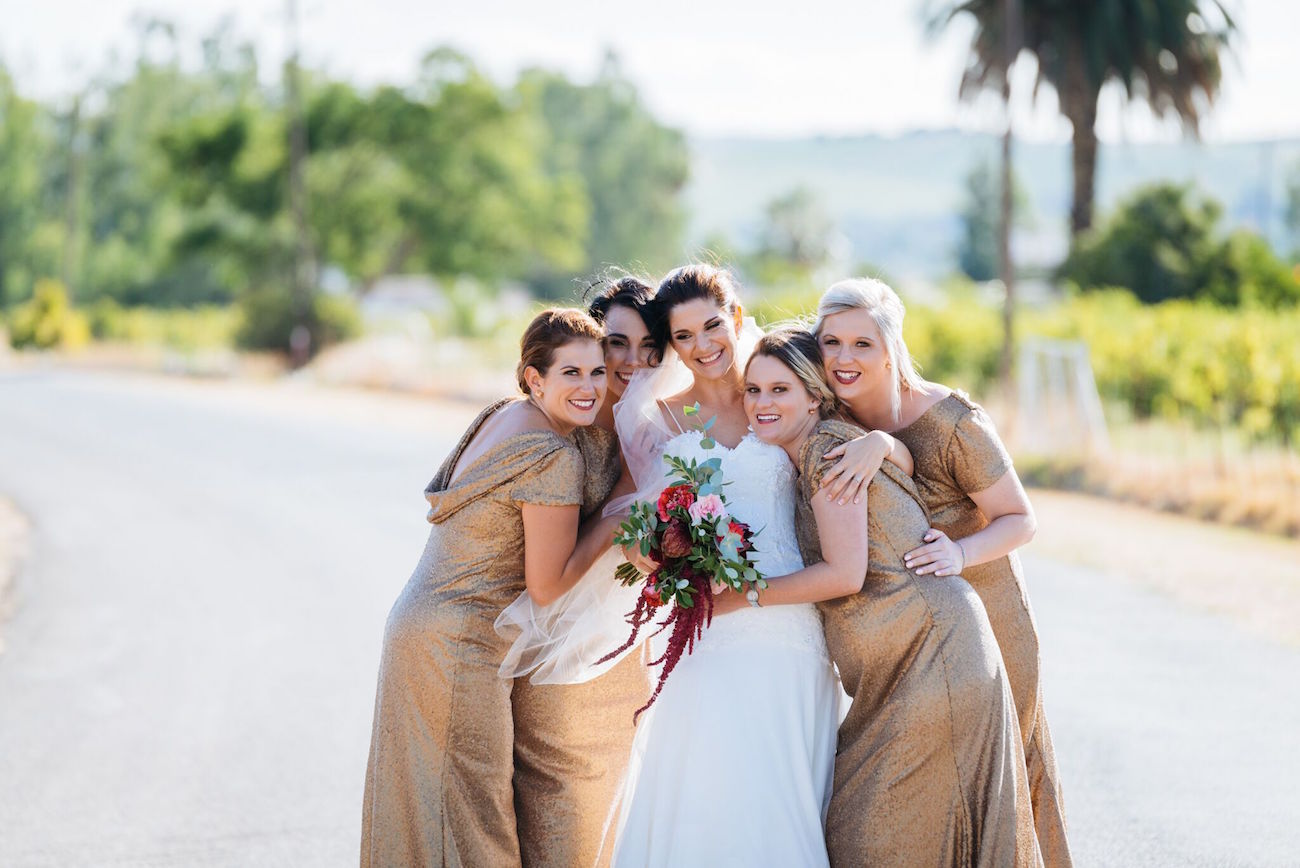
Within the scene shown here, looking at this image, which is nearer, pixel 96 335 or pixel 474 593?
pixel 474 593

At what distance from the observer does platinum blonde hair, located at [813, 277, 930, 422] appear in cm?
441

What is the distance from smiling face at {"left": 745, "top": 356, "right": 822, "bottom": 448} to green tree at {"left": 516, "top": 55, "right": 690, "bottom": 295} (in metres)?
70.7

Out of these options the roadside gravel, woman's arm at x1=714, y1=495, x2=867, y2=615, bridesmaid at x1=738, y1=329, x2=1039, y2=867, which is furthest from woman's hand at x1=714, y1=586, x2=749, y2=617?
the roadside gravel

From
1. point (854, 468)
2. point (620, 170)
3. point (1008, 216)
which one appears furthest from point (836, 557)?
point (620, 170)

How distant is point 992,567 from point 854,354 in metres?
0.81

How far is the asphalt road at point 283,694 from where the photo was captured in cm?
584

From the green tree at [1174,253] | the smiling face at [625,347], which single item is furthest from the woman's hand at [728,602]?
the green tree at [1174,253]

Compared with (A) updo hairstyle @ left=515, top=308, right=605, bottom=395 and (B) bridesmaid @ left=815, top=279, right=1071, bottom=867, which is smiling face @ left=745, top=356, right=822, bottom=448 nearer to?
(B) bridesmaid @ left=815, top=279, right=1071, bottom=867

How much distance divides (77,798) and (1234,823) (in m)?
4.85

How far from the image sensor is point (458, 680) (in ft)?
14.5

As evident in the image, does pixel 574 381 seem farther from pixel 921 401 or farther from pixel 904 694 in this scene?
pixel 904 694

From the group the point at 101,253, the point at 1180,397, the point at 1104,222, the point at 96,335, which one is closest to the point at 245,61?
the point at 101,253

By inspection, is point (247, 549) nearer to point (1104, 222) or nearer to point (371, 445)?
point (371, 445)

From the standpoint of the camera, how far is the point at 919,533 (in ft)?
14.0
